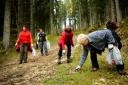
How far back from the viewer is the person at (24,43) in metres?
20.1

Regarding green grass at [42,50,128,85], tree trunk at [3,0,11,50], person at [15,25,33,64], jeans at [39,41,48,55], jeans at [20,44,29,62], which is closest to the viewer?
green grass at [42,50,128,85]

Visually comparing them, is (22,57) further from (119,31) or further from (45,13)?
(45,13)

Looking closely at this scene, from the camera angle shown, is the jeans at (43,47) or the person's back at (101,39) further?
the jeans at (43,47)

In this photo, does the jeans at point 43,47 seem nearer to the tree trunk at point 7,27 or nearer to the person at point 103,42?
the tree trunk at point 7,27

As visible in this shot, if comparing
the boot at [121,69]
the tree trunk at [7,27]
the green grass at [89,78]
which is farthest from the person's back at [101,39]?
the tree trunk at [7,27]

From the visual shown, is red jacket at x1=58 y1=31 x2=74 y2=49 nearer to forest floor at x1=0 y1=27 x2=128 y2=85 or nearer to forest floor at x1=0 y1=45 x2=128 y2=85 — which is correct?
forest floor at x1=0 y1=27 x2=128 y2=85

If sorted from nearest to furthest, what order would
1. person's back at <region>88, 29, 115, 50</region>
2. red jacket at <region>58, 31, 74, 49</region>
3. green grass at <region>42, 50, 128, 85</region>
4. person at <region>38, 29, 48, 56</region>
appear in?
1. green grass at <region>42, 50, 128, 85</region>
2. person's back at <region>88, 29, 115, 50</region>
3. red jacket at <region>58, 31, 74, 49</region>
4. person at <region>38, 29, 48, 56</region>

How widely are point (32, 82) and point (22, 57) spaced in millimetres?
7350

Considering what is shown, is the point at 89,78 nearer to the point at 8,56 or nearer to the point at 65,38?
the point at 65,38

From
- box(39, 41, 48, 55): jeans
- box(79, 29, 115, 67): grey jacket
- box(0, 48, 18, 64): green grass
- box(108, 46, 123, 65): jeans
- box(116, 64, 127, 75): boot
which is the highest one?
box(79, 29, 115, 67): grey jacket

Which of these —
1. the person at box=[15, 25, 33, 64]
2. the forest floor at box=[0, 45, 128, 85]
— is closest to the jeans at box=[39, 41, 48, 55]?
the person at box=[15, 25, 33, 64]

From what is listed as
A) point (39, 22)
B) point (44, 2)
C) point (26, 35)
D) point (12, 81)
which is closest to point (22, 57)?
point (26, 35)

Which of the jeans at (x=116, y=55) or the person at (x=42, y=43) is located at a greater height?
the jeans at (x=116, y=55)

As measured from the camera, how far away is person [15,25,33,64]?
2014 centimetres
